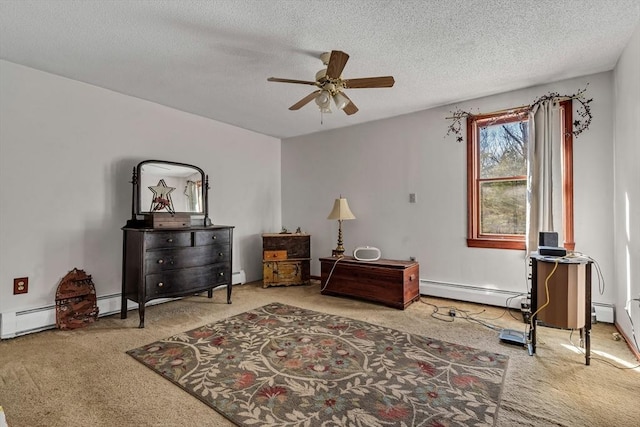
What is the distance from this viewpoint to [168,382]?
1912mm

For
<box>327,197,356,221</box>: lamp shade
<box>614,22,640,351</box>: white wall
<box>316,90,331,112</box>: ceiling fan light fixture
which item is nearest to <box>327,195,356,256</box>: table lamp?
<box>327,197,356,221</box>: lamp shade

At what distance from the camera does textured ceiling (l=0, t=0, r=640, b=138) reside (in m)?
1.96

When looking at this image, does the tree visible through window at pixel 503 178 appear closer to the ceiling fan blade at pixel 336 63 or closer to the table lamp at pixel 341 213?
the table lamp at pixel 341 213

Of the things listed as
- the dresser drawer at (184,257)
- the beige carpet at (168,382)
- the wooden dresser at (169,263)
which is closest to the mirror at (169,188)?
the wooden dresser at (169,263)

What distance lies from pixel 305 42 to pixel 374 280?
2.52 meters

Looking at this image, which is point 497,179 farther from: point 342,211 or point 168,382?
point 168,382

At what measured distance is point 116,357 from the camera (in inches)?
88.4

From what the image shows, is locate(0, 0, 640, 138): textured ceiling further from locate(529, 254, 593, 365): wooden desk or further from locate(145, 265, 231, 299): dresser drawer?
locate(145, 265, 231, 299): dresser drawer

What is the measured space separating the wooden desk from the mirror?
3.56m

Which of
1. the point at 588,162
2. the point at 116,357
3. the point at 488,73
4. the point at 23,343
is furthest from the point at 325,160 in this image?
the point at 23,343

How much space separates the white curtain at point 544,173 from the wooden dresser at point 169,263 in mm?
3327

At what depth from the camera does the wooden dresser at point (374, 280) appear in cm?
338

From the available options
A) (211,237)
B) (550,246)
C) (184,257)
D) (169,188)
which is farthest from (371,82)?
(169,188)

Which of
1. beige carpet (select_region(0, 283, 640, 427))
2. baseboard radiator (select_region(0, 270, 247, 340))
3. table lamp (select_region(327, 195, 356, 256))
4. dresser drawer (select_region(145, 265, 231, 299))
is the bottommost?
beige carpet (select_region(0, 283, 640, 427))
